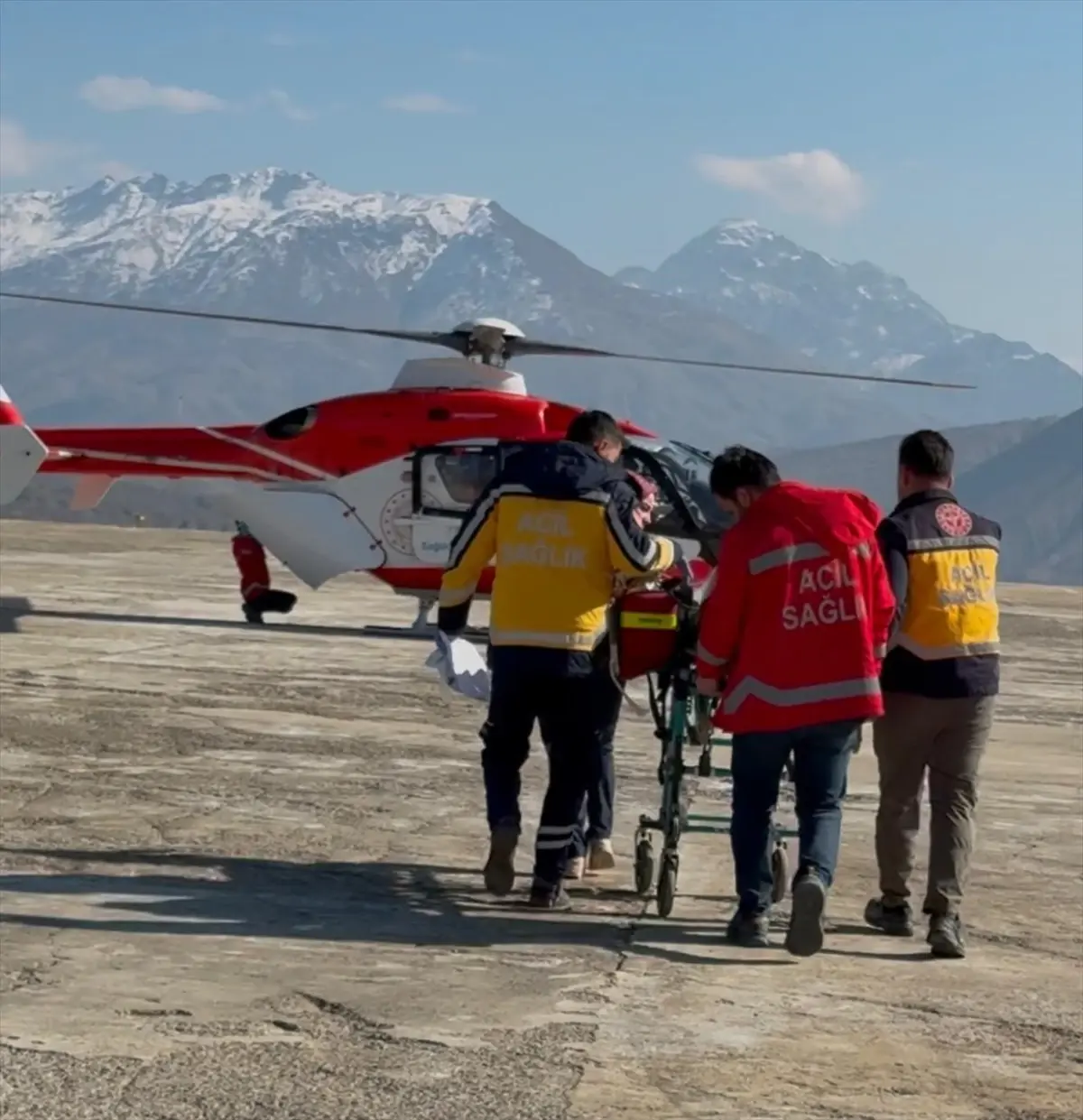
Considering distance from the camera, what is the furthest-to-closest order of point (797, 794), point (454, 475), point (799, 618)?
1. point (454, 475)
2. point (797, 794)
3. point (799, 618)

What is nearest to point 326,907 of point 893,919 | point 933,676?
point 893,919

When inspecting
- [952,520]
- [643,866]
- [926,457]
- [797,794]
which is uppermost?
[926,457]

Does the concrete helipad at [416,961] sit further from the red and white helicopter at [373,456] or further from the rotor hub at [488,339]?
the rotor hub at [488,339]

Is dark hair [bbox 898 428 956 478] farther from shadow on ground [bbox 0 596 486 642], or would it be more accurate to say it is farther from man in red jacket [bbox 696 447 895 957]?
shadow on ground [bbox 0 596 486 642]

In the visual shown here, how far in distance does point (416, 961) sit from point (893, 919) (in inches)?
80.4

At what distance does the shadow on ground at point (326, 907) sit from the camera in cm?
761

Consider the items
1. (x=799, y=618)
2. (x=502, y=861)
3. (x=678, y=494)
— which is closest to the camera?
(x=799, y=618)

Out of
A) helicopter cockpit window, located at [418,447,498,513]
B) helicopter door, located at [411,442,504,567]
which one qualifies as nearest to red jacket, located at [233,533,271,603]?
helicopter door, located at [411,442,504,567]

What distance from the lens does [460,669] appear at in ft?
28.9

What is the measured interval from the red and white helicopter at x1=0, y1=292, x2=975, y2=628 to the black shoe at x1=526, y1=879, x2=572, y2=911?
949 centimetres

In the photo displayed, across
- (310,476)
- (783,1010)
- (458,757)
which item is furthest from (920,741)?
(310,476)

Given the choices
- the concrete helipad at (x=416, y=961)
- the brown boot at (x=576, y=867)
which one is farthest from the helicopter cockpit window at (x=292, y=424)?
the brown boot at (x=576, y=867)

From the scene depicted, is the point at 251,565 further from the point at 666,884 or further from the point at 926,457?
the point at 926,457

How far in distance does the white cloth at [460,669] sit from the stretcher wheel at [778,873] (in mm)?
1427
